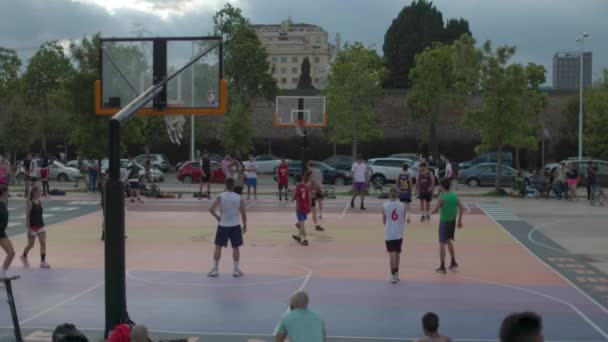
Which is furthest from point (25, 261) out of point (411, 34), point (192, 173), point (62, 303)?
point (411, 34)

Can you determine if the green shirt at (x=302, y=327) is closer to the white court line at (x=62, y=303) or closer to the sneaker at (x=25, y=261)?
the white court line at (x=62, y=303)

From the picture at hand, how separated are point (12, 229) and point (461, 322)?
15.1 meters

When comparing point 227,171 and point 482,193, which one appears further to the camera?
point 482,193

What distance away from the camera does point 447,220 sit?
51.5 ft

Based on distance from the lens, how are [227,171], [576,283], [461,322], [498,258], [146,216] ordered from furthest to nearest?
[227,171] < [146,216] < [498,258] < [576,283] < [461,322]

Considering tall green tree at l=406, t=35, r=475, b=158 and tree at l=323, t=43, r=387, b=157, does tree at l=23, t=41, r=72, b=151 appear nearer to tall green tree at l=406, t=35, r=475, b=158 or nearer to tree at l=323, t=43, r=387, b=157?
tree at l=323, t=43, r=387, b=157

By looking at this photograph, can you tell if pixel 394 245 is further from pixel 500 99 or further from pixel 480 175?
pixel 480 175

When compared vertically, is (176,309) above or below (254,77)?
below

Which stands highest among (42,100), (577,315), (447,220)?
(42,100)

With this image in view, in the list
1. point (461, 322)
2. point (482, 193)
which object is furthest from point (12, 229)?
point (482, 193)

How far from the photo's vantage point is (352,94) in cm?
5756

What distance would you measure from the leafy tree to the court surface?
1757 inches

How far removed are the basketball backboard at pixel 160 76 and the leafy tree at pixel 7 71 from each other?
55020 millimetres

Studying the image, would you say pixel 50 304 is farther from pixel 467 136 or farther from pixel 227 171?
pixel 467 136
